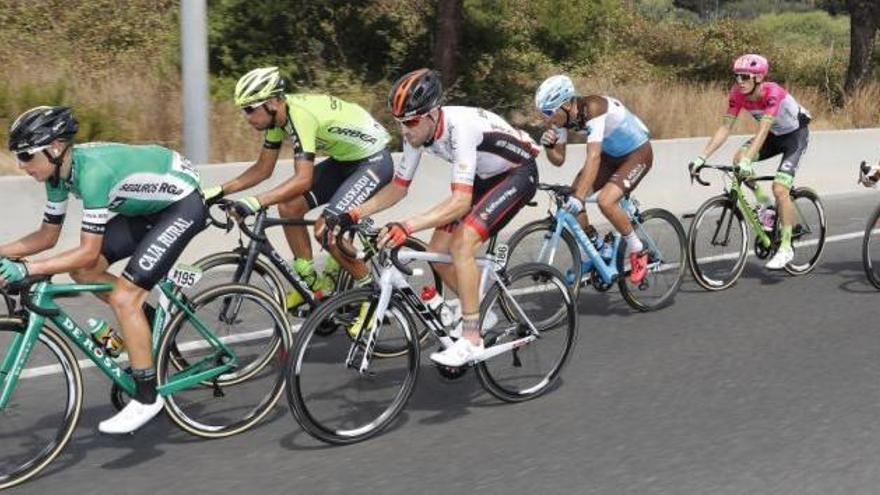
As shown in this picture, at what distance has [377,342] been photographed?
5082mm

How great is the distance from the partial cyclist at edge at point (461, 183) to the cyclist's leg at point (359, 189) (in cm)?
83

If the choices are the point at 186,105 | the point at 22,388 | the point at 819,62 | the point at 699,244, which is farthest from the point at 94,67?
the point at 819,62

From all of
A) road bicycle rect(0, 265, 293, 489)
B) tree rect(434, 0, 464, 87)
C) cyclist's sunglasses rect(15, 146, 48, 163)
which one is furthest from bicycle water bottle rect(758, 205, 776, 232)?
tree rect(434, 0, 464, 87)

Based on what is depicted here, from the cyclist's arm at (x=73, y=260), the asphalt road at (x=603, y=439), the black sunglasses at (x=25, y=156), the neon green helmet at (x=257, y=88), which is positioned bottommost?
the asphalt road at (x=603, y=439)

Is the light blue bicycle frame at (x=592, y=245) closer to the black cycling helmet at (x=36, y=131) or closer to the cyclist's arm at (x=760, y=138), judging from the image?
the cyclist's arm at (x=760, y=138)

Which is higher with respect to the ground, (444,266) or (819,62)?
(444,266)

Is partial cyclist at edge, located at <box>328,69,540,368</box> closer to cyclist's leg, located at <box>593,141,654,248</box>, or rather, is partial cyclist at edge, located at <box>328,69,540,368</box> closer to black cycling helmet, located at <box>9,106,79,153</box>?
black cycling helmet, located at <box>9,106,79,153</box>

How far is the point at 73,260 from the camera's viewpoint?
14.7ft

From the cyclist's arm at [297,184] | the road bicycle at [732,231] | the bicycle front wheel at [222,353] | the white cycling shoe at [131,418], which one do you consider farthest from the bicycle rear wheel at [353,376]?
the road bicycle at [732,231]

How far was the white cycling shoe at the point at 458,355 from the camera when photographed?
17.3 feet

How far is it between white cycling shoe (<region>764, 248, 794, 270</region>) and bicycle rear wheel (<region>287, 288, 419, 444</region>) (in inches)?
173

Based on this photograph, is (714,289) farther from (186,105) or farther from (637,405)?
(186,105)

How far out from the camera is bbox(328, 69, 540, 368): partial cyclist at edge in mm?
5051

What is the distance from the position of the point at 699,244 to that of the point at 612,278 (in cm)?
123
